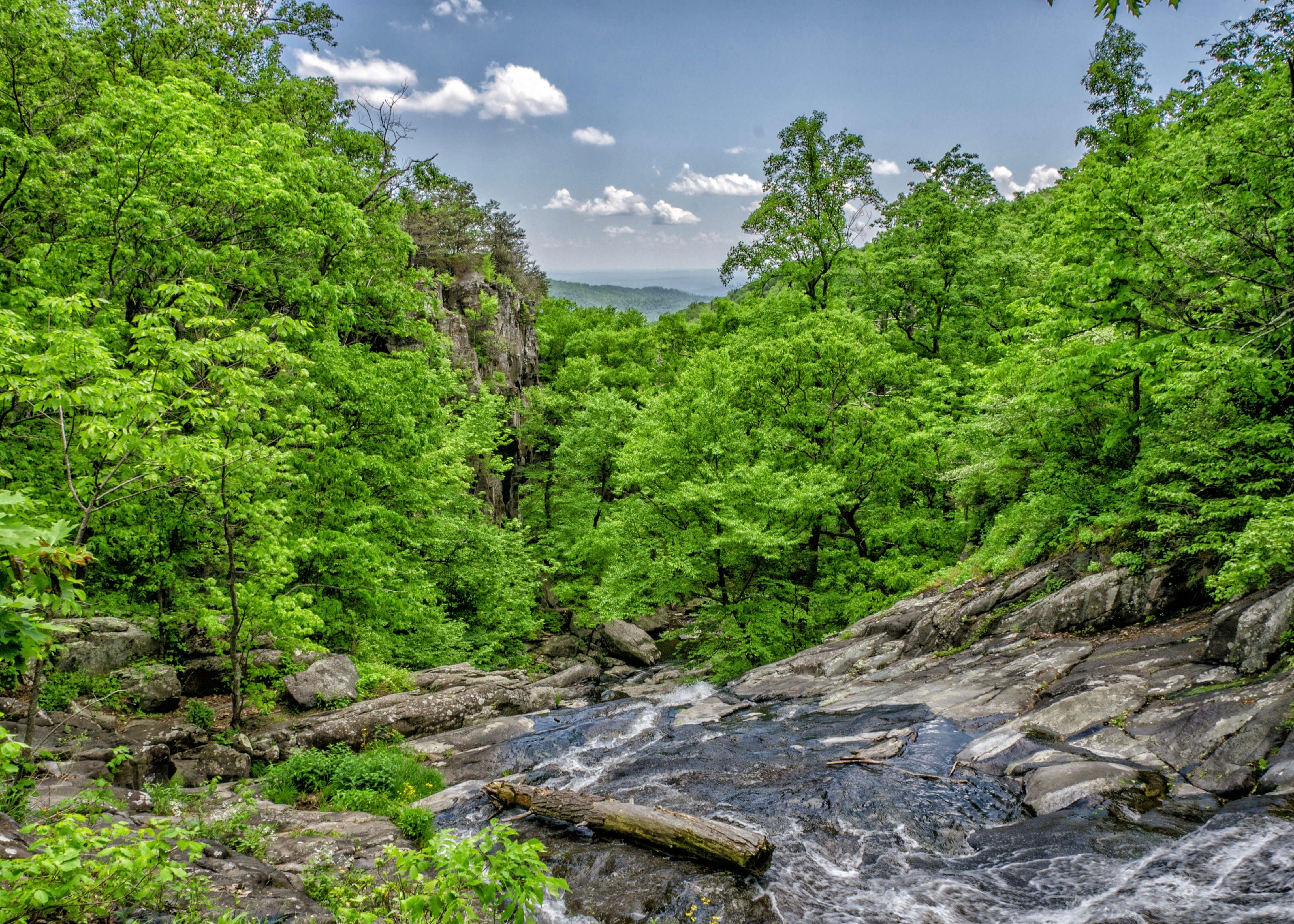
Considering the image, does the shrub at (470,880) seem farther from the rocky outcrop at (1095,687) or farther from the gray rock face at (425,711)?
the gray rock face at (425,711)

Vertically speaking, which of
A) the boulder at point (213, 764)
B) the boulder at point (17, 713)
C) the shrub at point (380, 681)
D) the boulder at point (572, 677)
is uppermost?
the boulder at point (17, 713)

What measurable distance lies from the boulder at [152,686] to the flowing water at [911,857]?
6.91 meters

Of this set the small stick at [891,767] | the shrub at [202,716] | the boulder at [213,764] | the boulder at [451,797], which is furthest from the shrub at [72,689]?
the small stick at [891,767]

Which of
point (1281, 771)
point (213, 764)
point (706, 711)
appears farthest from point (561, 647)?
point (1281, 771)

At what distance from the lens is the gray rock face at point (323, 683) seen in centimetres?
1352

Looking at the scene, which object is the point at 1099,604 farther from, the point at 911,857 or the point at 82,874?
the point at 82,874

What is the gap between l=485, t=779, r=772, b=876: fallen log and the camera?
705 cm

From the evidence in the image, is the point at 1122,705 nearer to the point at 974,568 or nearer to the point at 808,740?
Result: the point at 808,740

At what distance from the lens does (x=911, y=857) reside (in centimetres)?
718

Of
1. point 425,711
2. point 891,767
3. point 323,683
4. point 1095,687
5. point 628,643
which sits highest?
point 1095,687

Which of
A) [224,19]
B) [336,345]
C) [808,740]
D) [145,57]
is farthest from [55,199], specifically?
[808,740]

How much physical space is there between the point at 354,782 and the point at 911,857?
8586 millimetres

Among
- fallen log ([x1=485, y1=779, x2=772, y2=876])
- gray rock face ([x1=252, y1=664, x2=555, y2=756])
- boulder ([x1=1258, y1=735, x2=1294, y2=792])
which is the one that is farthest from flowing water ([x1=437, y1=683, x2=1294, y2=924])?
gray rock face ([x1=252, y1=664, x2=555, y2=756])

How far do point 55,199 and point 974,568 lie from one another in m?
22.4
